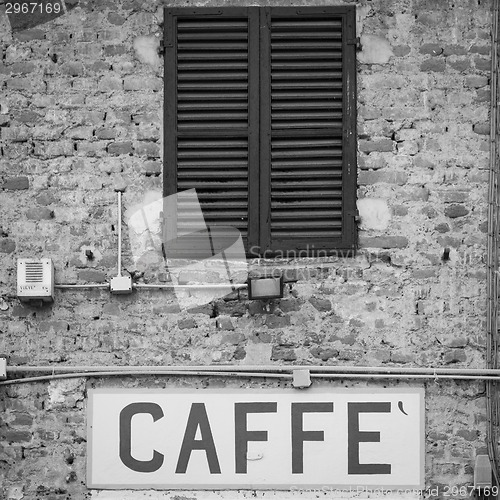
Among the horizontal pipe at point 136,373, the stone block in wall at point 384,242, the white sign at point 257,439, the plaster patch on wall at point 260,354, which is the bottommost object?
the white sign at point 257,439

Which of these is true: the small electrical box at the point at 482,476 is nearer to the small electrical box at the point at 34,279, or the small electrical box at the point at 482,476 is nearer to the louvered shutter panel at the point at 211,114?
the louvered shutter panel at the point at 211,114

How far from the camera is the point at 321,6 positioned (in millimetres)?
7719

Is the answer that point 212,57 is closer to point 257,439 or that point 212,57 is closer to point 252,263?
point 252,263

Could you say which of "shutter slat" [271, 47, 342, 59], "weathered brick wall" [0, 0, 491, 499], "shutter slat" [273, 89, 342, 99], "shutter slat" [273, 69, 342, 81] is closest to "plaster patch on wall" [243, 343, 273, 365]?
"weathered brick wall" [0, 0, 491, 499]

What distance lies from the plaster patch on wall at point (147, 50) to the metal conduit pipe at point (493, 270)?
2108mm

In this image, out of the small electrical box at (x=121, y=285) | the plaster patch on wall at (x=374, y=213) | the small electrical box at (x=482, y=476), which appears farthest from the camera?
the plaster patch on wall at (x=374, y=213)

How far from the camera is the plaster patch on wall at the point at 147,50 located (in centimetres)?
771

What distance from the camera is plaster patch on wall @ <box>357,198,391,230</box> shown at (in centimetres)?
762

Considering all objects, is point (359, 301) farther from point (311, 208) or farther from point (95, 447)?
point (95, 447)

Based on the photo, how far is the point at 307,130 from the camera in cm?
766

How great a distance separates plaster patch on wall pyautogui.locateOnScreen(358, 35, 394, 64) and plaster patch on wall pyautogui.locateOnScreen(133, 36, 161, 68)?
4.21ft

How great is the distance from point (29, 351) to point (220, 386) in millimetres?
1200

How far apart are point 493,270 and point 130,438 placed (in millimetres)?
2455

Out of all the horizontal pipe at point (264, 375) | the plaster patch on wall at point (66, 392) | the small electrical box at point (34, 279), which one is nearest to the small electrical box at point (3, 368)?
the horizontal pipe at point (264, 375)
